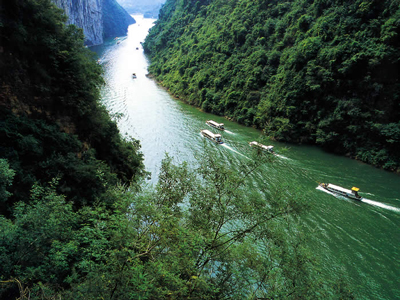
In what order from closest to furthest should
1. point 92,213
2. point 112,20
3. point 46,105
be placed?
point 92,213 < point 46,105 < point 112,20

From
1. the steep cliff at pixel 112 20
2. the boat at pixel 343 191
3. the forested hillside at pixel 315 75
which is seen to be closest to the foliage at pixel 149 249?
the forested hillside at pixel 315 75

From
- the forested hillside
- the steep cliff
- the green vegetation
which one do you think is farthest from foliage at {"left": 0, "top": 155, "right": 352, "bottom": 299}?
the steep cliff

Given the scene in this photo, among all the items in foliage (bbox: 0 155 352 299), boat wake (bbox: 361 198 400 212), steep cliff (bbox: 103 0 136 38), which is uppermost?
steep cliff (bbox: 103 0 136 38)

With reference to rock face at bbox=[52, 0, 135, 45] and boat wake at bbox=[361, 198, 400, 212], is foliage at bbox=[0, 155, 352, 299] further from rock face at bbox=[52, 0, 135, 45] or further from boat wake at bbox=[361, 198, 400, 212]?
rock face at bbox=[52, 0, 135, 45]

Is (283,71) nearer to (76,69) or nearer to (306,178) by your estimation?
(306,178)

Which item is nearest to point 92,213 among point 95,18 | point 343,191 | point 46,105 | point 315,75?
point 46,105

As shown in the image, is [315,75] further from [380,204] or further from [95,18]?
[95,18]

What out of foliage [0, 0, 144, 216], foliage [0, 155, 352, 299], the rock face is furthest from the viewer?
the rock face
